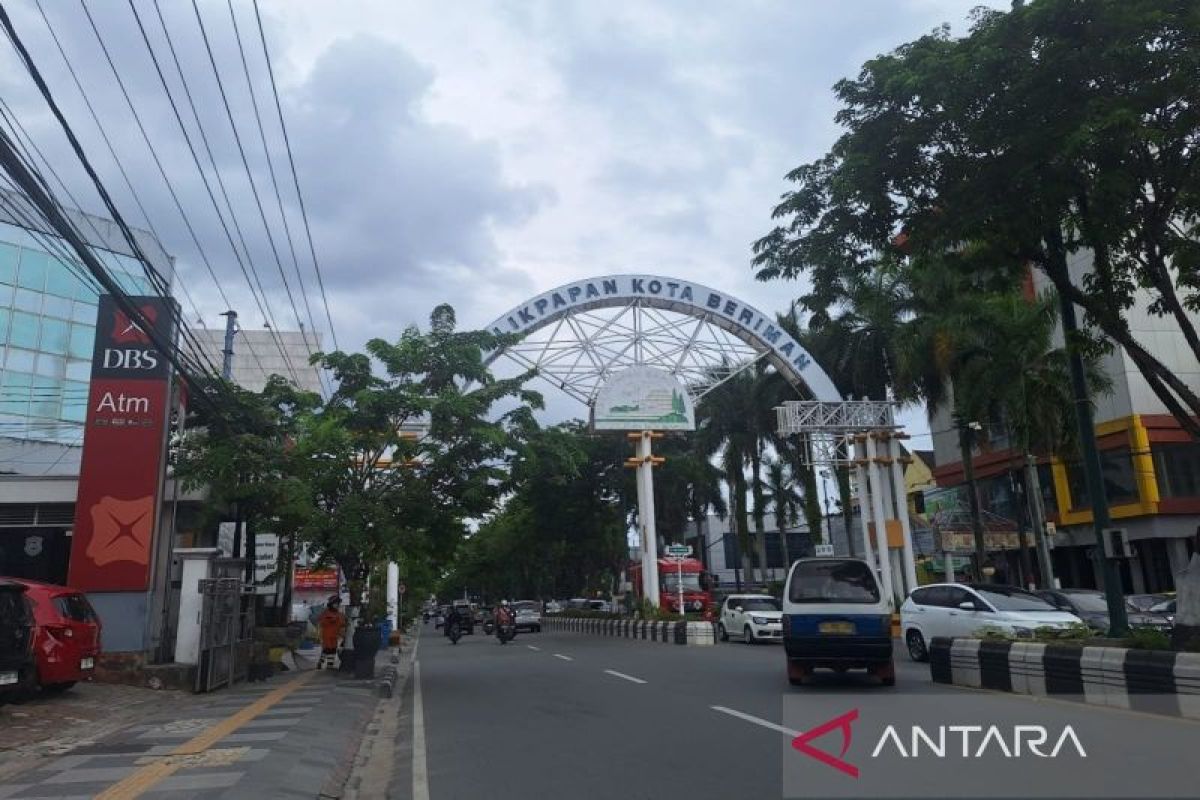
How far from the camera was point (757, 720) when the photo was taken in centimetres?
1038

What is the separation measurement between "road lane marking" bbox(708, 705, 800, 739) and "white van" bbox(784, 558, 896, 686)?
2050mm

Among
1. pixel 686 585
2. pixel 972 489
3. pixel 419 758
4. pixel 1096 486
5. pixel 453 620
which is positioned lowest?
pixel 419 758

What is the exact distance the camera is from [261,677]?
1841 cm

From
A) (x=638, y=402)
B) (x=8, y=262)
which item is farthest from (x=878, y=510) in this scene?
(x=8, y=262)

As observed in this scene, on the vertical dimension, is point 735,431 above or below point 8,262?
below

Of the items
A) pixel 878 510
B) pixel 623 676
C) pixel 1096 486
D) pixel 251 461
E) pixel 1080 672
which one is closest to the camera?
pixel 1080 672

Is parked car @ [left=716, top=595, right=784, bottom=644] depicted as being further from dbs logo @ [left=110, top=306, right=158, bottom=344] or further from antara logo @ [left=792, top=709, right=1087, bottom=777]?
dbs logo @ [left=110, top=306, right=158, bottom=344]

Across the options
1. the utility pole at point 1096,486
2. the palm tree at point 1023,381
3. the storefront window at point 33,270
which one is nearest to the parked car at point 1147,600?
the palm tree at point 1023,381

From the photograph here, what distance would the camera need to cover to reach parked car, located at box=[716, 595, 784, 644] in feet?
90.6

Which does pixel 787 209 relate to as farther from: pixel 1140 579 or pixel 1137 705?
pixel 1140 579

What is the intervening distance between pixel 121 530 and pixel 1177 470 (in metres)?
38.6

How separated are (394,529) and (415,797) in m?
9.44

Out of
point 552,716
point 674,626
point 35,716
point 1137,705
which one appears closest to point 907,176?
point 1137,705

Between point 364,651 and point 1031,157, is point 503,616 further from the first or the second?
point 1031,157
